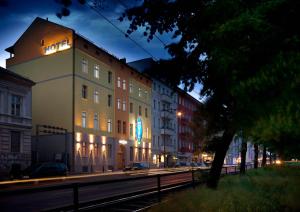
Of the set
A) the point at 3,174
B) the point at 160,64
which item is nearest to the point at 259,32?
the point at 160,64

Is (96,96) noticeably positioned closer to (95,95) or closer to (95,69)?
(95,95)

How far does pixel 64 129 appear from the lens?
42375 millimetres

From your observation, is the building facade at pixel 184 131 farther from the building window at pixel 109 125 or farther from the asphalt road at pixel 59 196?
the asphalt road at pixel 59 196

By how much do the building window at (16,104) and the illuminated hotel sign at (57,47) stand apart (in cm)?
982

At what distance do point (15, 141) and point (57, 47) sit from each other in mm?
14149

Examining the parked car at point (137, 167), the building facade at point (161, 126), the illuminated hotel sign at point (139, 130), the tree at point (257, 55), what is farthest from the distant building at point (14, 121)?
the tree at point (257, 55)

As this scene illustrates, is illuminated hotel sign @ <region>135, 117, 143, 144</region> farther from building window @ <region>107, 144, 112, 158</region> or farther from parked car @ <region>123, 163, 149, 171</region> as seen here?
parked car @ <region>123, 163, 149, 171</region>

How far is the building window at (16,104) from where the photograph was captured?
124 feet

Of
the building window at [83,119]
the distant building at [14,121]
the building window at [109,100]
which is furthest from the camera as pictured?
the building window at [109,100]

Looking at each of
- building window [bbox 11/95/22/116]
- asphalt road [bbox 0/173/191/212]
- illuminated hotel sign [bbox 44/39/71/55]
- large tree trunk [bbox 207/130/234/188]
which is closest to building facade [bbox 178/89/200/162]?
illuminated hotel sign [bbox 44/39/71/55]

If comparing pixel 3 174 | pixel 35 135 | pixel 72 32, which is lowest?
pixel 3 174

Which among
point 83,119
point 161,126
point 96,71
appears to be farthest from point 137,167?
point 161,126

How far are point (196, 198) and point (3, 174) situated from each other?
89.8ft

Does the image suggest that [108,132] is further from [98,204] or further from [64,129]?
[98,204]
